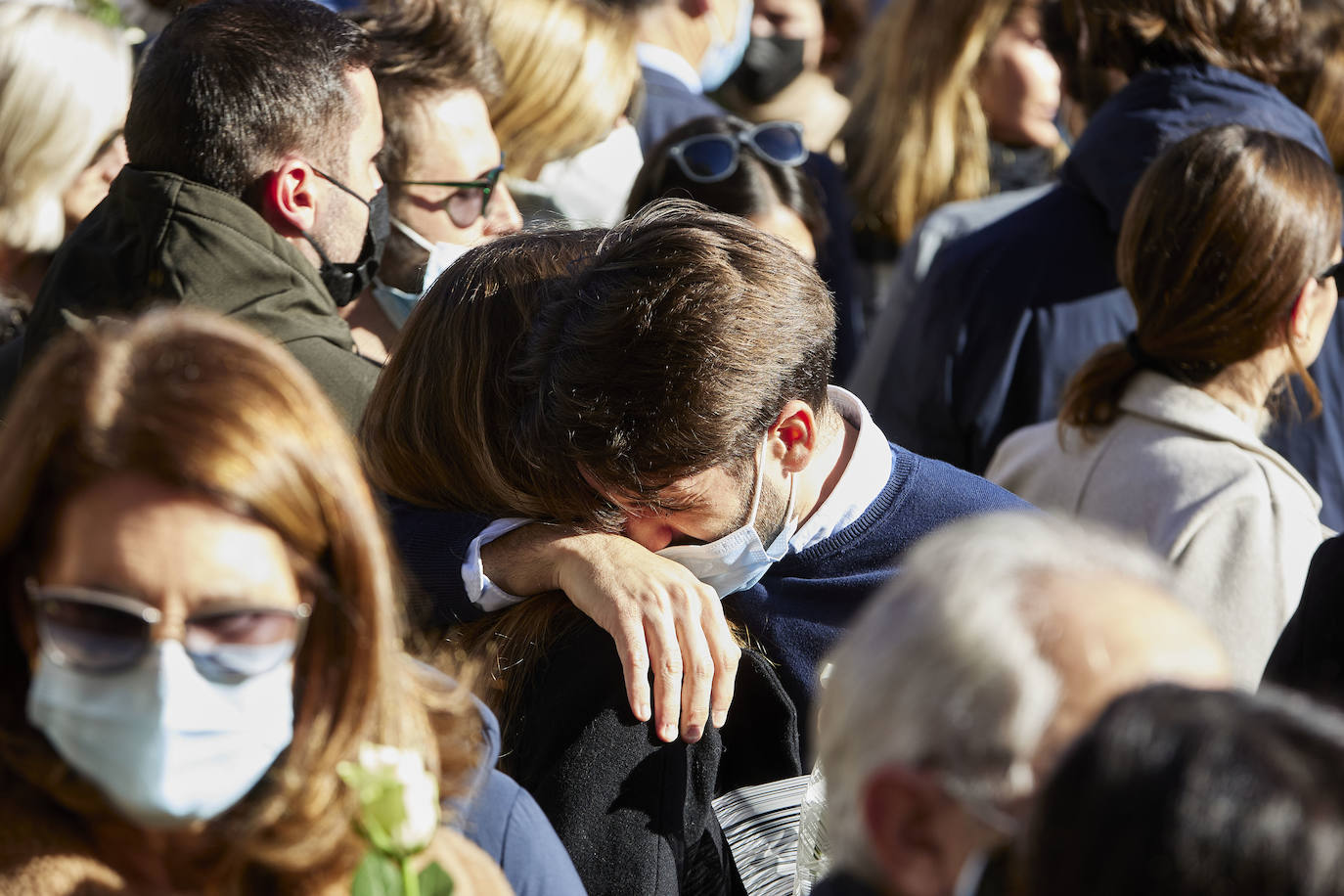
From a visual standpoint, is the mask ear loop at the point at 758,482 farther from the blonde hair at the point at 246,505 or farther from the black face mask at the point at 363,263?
the black face mask at the point at 363,263

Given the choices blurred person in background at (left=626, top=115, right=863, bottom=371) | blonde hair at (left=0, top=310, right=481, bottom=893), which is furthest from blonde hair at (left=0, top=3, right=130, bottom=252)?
blonde hair at (left=0, top=310, right=481, bottom=893)

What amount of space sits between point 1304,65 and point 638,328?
309 centimetres

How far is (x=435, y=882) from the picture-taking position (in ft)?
4.86

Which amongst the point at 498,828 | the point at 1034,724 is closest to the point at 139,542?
the point at 498,828

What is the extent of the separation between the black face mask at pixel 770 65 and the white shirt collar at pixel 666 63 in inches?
34.6

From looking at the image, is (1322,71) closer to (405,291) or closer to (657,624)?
(405,291)

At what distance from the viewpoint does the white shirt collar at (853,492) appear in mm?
2541

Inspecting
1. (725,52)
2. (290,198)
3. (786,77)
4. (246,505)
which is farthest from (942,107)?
(246,505)

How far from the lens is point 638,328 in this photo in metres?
2.32

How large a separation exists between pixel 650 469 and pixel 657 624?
0.30 meters

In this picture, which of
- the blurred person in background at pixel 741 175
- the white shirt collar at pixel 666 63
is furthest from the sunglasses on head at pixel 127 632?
the white shirt collar at pixel 666 63

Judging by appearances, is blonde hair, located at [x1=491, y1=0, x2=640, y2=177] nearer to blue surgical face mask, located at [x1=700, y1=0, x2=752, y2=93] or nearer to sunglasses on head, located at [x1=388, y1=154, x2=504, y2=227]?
sunglasses on head, located at [x1=388, y1=154, x2=504, y2=227]

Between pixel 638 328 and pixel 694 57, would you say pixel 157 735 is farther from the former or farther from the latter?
pixel 694 57

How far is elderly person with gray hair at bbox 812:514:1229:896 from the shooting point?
1.23 m
